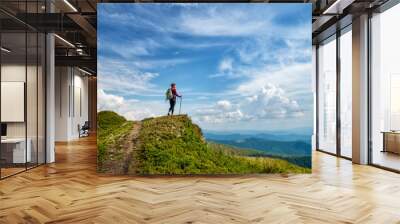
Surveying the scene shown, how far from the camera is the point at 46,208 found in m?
4.29

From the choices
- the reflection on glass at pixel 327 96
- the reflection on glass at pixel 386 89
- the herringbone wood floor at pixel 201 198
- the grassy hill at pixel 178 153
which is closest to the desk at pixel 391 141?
the reflection on glass at pixel 386 89

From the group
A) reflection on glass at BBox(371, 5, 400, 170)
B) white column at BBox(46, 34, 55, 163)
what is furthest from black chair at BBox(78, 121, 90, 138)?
reflection on glass at BBox(371, 5, 400, 170)

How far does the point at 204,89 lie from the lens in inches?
262

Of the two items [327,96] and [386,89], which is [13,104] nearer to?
[386,89]

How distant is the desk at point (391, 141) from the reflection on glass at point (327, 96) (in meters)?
2.53

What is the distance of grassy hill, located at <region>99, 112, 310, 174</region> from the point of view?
6.46m

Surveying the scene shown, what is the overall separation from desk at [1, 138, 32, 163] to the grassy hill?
1464 millimetres

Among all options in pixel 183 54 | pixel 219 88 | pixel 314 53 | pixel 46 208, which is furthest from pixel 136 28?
pixel 314 53

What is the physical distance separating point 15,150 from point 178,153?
9.31 feet

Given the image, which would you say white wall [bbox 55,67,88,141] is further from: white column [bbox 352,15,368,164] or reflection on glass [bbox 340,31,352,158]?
white column [bbox 352,15,368,164]

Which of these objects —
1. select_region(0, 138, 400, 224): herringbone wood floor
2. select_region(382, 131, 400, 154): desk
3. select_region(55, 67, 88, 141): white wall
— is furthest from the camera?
select_region(55, 67, 88, 141): white wall

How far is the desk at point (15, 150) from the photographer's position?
623cm

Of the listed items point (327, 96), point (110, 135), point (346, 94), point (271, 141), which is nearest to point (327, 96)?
point (327, 96)

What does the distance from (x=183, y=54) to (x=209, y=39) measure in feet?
1.71
